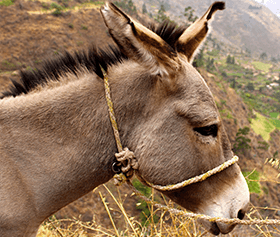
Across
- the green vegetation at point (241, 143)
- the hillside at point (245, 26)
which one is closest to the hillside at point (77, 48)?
the green vegetation at point (241, 143)

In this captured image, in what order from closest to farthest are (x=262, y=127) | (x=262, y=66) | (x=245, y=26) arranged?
(x=262, y=127), (x=262, y=66), (x=245, y=26)

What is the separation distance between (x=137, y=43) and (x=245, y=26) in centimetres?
14433

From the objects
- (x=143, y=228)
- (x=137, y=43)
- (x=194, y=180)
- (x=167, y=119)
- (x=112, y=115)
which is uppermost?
(x=137, y=43)

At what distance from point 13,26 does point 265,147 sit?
1053 inches

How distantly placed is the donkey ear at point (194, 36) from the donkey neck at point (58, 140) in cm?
81

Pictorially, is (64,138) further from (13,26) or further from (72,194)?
(13,26)

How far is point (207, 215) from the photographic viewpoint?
62.0 inches

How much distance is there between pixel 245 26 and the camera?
117 meters

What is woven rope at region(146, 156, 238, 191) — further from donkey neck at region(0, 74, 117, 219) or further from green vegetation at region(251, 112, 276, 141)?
green vegetation at region(251, 112, 276, 141)

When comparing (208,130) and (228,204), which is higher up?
(208,130)

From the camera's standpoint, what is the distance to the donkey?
143 centimetres

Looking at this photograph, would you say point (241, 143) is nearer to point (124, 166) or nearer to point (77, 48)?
point (77, 48)

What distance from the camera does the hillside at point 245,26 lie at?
104m

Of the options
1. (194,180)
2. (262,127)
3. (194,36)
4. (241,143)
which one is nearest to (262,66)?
(262,127)
